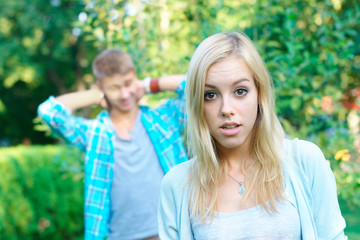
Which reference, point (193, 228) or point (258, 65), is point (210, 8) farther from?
point (193, 228)

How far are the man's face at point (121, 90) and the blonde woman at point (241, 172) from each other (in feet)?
4.55

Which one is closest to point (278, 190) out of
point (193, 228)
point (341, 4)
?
point (193, 228)

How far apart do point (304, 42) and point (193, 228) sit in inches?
83.8

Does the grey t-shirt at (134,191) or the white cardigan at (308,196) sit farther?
the grey t-shirt at (134,191)

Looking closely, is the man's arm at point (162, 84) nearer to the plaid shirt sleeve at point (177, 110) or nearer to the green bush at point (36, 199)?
the plaid shirt sleeve at point (177, 110)

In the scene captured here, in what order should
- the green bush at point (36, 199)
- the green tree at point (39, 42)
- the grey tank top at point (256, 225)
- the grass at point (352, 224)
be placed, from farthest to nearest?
1. the green tree at point (39, 42)
2. the grass at point (352, 224)
3. the green bush at point (36, 199)
4. the grey tank top at point (256, 225)

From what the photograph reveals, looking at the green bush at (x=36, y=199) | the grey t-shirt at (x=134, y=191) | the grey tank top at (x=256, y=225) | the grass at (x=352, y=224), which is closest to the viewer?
the grey tank top at (x=256, y=225)

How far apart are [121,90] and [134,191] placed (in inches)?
27.0

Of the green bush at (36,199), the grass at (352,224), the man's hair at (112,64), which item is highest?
the man's hair at (112,64)

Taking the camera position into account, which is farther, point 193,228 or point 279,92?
point 279,92

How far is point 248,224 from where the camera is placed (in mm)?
1427

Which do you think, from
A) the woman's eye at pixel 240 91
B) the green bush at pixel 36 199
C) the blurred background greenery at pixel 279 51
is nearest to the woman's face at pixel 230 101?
the woman's eye at pixel 240 91

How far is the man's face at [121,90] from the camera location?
289 cm

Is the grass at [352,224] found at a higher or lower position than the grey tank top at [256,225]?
lower
